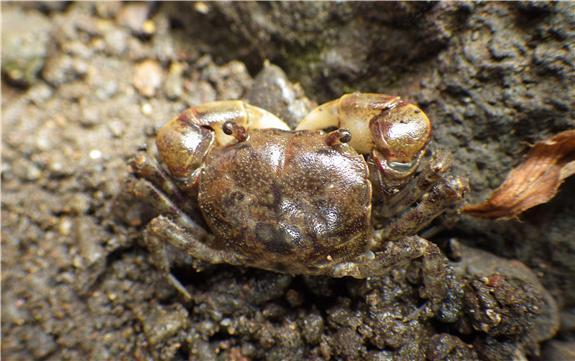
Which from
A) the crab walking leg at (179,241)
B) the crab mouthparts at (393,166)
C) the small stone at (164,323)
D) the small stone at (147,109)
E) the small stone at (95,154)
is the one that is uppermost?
the crab mouthparts at (393,166)

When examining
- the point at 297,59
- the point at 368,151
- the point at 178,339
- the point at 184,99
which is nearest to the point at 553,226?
the point at 368,151

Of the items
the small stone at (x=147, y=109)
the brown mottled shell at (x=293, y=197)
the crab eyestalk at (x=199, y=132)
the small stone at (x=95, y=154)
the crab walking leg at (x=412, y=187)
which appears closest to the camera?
the brown mottled shell at (x=293, y=197)

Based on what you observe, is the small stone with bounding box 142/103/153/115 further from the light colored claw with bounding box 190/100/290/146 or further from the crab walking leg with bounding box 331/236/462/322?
the crab walking leg with bounding box 331/236/462/322

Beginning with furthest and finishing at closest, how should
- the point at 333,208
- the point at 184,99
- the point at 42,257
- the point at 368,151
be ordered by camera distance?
the point at 184,99 → the point at 42,257 → the point at 368,151 → the point at 333,208

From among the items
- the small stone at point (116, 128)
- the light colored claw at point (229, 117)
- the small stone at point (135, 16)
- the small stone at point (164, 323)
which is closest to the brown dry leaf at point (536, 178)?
the light colored claw at point (229, 117)

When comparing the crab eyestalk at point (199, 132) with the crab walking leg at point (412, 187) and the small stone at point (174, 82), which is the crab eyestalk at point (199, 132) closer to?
the crab walking leg at point (412, 187)

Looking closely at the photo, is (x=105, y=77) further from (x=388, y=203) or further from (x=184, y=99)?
(x=388, y=203)

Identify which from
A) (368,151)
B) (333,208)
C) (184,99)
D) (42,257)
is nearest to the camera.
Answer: (333,208)

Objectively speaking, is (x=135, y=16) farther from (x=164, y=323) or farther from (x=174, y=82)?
(x=164, y=323)
